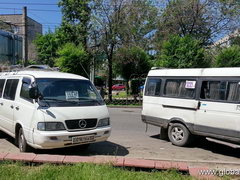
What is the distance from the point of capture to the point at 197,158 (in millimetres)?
6258

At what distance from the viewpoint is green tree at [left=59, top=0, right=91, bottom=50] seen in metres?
21.2

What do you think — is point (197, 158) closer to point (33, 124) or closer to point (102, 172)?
point (102, 172)

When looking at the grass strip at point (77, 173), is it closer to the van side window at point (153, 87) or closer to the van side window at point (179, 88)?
the van side window at point (179, 88)

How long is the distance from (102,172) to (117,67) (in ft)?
62.8

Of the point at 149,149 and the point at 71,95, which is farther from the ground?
the point at 71,95

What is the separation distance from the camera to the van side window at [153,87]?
808cm

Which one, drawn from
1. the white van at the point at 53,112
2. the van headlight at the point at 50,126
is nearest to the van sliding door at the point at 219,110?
the white van at the point at 53,112

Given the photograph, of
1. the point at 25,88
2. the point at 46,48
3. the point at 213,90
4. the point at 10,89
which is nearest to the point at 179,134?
the point at 213,90

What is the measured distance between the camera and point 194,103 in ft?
22.7

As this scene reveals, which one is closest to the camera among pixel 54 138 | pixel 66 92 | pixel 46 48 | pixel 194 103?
pixel 54 138

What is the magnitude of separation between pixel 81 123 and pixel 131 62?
1710cm

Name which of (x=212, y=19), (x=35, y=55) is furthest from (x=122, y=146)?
(x=35, y=55)

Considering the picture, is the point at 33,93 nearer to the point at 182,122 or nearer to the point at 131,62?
the point at 182,122

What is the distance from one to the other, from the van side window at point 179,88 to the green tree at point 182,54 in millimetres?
10307
